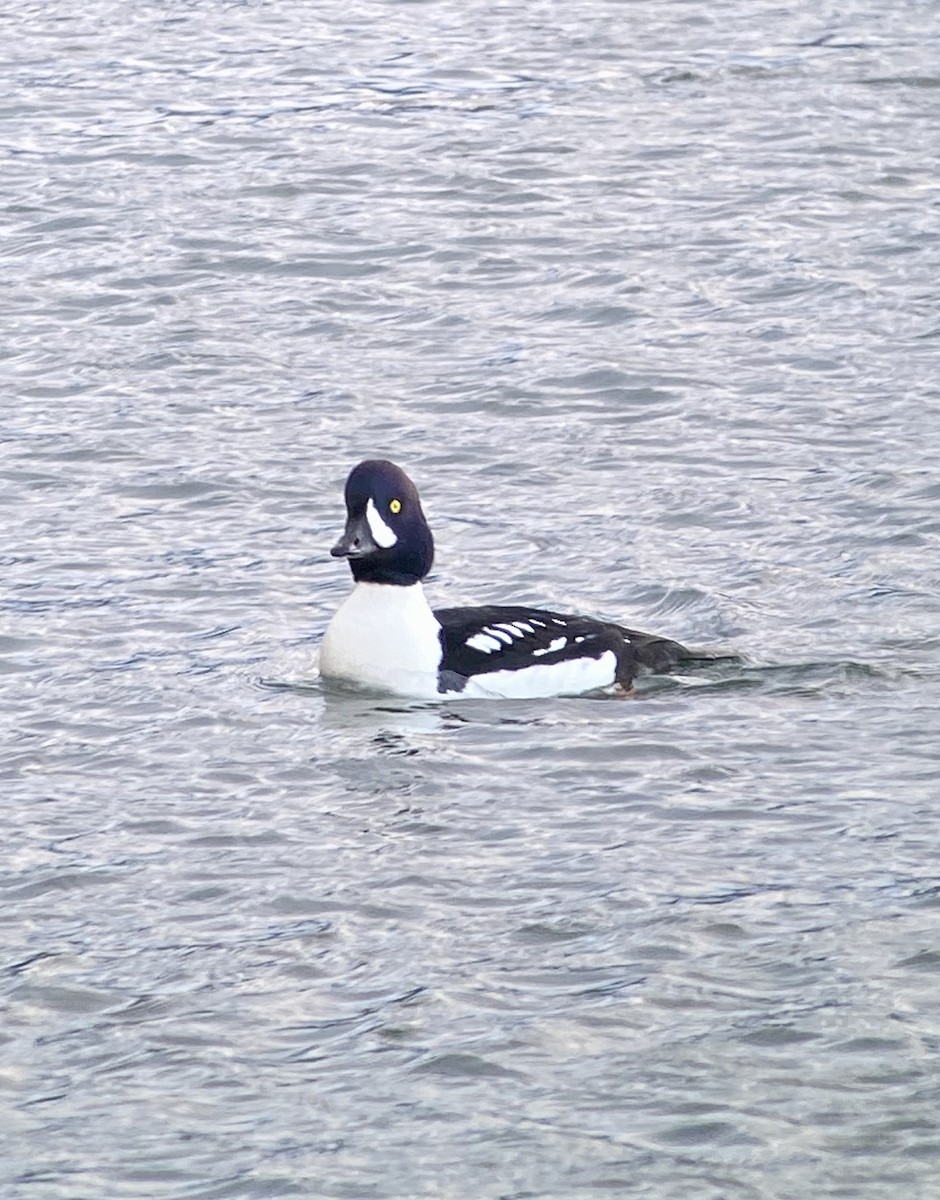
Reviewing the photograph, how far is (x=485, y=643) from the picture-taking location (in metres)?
13.2

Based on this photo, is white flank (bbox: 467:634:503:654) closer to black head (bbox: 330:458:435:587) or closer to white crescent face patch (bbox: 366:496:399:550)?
black head (bbox: 330:458:435:587)

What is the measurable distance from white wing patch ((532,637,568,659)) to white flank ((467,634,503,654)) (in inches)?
7.9

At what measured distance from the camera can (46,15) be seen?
28500 millimetres

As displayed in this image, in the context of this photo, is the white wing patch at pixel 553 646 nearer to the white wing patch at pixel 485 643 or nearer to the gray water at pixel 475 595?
the white wing patch at pixel 485 643

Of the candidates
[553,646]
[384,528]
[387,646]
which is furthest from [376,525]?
[553,646]

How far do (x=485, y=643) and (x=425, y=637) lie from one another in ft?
1.10

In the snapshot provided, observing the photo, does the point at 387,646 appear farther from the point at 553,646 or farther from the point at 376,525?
the point at 553,646

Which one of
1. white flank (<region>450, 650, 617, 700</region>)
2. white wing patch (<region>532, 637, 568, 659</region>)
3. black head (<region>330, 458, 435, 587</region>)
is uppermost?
black head (<region>330, 458, 435, 587</region>)

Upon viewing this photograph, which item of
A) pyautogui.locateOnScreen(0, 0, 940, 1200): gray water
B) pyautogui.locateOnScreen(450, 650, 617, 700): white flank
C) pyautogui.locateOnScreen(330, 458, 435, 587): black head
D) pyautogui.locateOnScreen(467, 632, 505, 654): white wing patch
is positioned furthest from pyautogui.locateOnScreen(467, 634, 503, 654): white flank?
pyautogui.locateOnScreen(330, 458, 435, 587): black head

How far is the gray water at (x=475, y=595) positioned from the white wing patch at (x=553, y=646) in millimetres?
326

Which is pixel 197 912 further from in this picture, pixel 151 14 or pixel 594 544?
pixel 151 14

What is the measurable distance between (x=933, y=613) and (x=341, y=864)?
441cm

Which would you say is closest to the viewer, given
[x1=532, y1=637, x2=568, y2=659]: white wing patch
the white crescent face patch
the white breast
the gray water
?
the gray water

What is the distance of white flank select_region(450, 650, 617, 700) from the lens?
43.2ft
